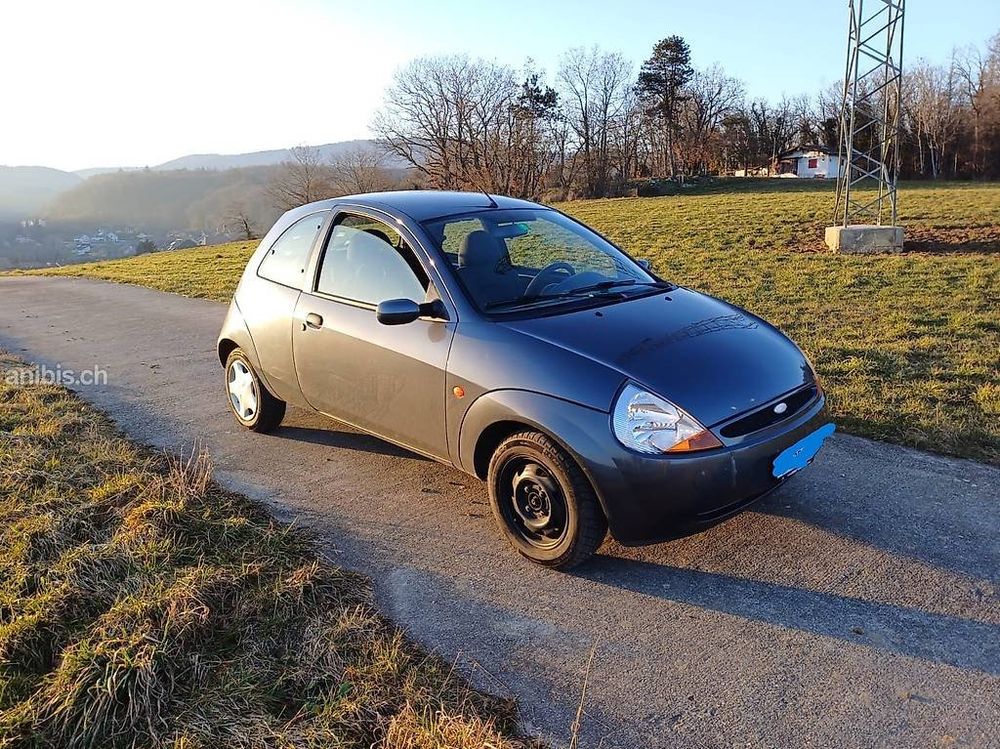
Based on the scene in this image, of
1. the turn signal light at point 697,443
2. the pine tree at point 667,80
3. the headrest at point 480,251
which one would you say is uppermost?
the pine tree at point 667,80

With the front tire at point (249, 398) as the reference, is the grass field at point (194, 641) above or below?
below

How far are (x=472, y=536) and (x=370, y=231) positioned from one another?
6.18ft

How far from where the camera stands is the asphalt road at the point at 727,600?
2.44 m

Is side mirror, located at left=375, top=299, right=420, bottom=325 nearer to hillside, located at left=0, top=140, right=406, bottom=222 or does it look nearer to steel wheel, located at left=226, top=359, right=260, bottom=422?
steel wheel, located at left=226, top=359, right=260, bottom=422

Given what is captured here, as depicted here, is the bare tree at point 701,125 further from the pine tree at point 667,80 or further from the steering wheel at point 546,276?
the steering wheel at point 546,276

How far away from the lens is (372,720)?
7.75ft

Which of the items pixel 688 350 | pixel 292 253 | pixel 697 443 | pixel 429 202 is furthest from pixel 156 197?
pixel 697 443

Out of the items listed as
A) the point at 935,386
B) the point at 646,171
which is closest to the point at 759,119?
the point at 646,171

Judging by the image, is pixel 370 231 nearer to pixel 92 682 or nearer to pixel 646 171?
pixel 92 682

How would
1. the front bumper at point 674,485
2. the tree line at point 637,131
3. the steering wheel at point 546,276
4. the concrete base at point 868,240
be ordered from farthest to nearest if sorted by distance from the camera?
the tree line at point 637,131 < the concrete base at point 868,240 < the steering wheel at point 546,276 < the front bumper at point 674,485

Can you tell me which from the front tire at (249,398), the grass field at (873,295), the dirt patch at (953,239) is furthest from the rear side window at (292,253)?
the dirt patch at (953,239)

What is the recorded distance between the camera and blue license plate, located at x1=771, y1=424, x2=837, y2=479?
3180 mm

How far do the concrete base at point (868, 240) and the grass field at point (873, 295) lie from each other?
34cm

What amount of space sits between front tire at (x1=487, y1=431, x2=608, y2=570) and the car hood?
0.48 metres
